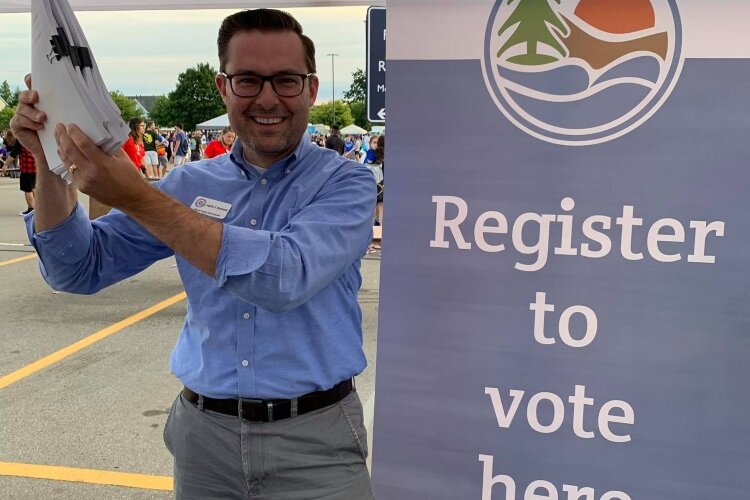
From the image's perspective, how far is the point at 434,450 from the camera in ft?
6.26

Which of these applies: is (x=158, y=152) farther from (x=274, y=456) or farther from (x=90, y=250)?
(x=274, y=456)

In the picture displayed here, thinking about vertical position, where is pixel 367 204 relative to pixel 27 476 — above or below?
above

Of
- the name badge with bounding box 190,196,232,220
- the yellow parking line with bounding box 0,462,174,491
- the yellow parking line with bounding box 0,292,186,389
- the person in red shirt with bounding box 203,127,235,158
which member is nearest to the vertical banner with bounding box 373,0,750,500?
the name badge with bounding box 190,196,232,220

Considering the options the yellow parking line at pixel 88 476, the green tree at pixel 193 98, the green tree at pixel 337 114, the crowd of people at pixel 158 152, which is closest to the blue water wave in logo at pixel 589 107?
the crowd of people at pixel 158 152

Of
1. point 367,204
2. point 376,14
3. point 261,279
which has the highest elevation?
point 376,14

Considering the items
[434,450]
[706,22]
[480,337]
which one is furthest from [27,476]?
[706,22]

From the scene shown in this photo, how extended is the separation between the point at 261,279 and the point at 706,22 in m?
1.07

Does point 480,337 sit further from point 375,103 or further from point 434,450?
point 375,103

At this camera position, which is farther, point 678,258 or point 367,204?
point 678,258

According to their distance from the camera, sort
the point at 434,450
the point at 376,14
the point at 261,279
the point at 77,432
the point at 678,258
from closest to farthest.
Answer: the point at 261,279, the point at 678,258, the point at 434,450, the point at 77,432, the point at 376,14

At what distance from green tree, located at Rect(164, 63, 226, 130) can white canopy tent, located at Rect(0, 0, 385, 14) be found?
7571cm

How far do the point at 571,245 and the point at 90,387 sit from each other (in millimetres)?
3434

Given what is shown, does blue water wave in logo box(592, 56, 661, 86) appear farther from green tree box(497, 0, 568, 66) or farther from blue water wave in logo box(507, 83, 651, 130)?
green tree box(497, 0, 568, 66)

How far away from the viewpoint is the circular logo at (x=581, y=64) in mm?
1582
